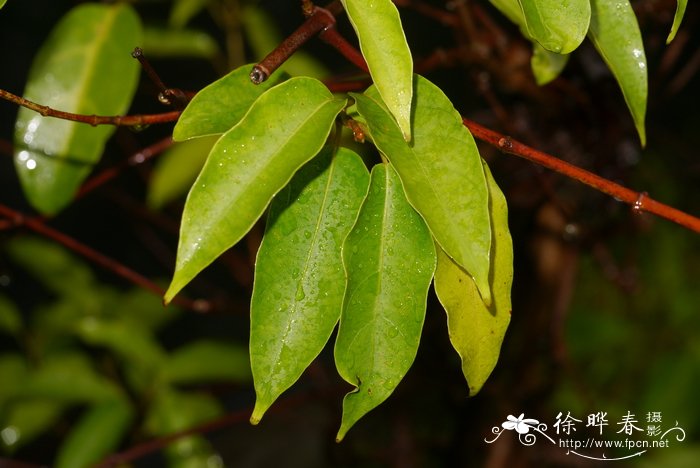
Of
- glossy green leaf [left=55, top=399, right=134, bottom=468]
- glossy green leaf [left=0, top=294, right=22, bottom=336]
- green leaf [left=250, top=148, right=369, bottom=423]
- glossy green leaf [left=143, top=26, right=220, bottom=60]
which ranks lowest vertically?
glossy green leaf [left=55, top=399, right=134, bottom=468]

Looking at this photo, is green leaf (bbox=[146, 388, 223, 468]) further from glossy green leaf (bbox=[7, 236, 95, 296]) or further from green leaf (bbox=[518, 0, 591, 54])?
green leaf (bbox=[518, 0, 591, 54])

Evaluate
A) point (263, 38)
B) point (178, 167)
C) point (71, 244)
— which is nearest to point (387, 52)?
point (71, 244)

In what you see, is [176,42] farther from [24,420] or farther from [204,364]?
[24,420]

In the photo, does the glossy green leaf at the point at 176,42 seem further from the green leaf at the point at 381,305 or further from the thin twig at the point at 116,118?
the green leaf at the point at 381,305

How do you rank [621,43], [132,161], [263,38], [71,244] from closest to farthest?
[621,43] < [132,161] < [71,244] < [263,38]

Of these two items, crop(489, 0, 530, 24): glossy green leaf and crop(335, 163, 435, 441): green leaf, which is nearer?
crop(335, 163, 435, 441): green leaf

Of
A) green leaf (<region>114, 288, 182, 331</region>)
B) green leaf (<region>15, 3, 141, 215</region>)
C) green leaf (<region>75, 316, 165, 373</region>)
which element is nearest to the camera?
green leaf (<region>15, 3, 141, 215</region>)

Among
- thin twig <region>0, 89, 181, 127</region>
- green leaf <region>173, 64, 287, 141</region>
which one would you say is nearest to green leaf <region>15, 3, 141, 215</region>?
thin twig <region>0, 89, 181, 127</region>
